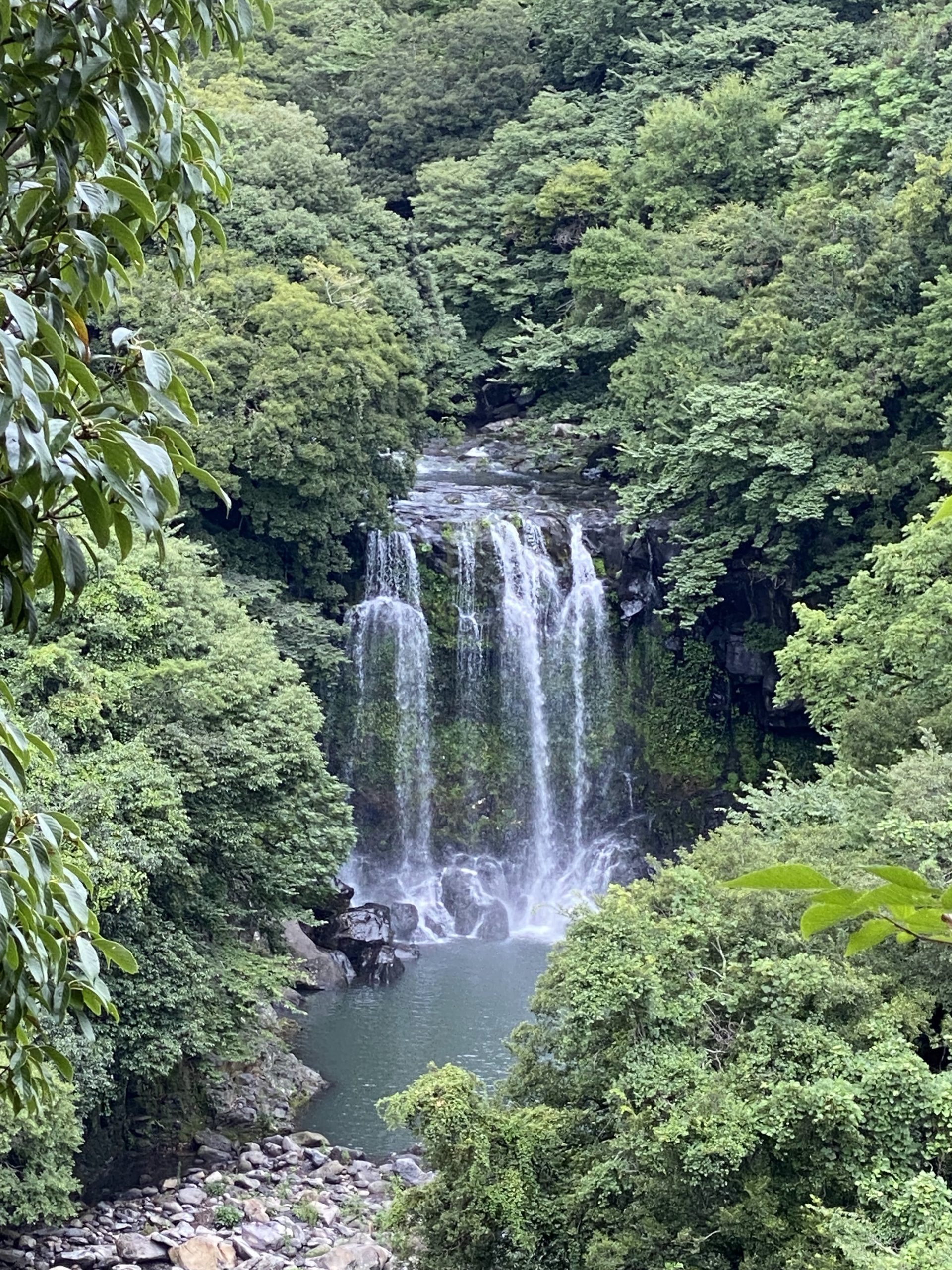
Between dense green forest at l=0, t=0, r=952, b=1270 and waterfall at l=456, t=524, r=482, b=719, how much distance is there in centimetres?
134

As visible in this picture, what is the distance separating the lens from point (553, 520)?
61.8 ft

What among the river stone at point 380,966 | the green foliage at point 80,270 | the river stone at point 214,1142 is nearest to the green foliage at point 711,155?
the river stone at point 380,966

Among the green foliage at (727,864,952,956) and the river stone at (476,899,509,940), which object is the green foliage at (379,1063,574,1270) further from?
the river stone at (476,899,509,940)

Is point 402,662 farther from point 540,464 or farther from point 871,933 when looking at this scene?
point 871,933

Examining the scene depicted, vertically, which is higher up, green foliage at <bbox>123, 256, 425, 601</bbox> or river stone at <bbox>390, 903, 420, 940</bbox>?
green foliage at <bbox>123, 256, 425, 601</bbox>

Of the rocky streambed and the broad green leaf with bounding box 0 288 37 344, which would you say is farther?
the rocky streambed

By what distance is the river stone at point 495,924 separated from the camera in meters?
16.3

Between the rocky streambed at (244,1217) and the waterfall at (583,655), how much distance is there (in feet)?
27.2

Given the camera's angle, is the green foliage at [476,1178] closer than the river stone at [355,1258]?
Yes

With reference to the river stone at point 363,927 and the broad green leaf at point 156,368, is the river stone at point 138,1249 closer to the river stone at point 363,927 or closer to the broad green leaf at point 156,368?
the river stone at point 363,927

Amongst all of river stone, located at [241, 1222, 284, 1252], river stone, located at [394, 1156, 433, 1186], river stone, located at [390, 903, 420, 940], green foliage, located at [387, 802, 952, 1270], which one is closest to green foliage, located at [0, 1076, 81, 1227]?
river stone, located at [241, 1222, 284, 1252]

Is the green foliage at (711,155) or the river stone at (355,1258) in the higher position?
the green foliage at (711,155)

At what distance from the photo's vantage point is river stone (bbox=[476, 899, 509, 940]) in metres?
16.3

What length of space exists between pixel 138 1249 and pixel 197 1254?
0.42 metres
